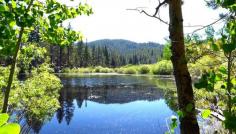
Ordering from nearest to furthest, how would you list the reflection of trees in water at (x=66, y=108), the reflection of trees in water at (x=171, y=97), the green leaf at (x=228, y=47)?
the green leaf at (x=228, y=47) < the reflection of trees in water at (x=171, y=97) < the reflection of trees in water at (x=66, y=108)

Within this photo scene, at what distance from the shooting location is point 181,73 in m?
2.64

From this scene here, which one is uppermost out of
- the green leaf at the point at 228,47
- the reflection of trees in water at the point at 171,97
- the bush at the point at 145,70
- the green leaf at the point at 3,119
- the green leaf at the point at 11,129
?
the bush at the point at 145,70

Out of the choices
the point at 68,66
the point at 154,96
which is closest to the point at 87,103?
the point at 154,96

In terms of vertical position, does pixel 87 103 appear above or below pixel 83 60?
below

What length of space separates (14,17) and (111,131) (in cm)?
2129

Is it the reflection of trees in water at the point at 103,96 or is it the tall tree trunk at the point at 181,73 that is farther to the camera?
Answer: the reflection of trees in water at the point at 103,96

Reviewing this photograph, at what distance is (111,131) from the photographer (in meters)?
24.4

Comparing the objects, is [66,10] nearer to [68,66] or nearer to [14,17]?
[14,17]

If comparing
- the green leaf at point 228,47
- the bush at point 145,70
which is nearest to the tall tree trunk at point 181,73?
the green leaf at point 228,47

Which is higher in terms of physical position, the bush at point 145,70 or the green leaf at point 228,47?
the bush at point 145,70

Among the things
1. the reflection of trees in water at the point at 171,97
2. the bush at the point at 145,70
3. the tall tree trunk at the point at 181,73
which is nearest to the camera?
the reflection of trees in water at the point at 171,97

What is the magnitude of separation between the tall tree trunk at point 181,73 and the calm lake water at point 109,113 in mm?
14211

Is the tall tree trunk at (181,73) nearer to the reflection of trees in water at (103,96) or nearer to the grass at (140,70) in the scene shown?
the reflection of trees in water at (103,96)

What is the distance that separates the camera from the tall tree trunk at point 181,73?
2.62 meters
